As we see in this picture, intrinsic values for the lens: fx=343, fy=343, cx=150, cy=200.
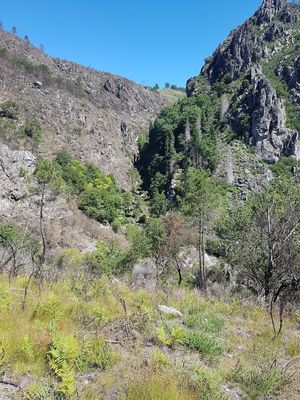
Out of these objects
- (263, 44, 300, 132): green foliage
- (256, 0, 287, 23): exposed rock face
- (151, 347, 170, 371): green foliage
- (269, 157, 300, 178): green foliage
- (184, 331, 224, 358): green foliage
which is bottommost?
(184, 331, 224, 358): green foliage

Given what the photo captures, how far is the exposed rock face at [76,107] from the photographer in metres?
77.1

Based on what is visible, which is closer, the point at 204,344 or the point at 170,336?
the point at 204,344

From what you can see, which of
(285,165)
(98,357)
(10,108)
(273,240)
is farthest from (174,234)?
(10,108)

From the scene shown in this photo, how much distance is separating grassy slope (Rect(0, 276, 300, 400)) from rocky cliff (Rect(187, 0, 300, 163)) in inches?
2847

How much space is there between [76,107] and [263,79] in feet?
146

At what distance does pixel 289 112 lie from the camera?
265 ft

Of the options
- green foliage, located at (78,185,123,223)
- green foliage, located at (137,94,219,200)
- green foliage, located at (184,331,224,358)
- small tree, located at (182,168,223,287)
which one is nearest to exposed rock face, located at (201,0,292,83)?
green foliage, located at (137,94,219,200)

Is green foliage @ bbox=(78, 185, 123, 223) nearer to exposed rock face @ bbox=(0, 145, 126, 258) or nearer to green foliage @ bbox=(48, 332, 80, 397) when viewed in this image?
exposed rock face @ bbox=(0, 145, 126, 258)

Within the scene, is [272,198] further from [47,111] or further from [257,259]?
[47,111]

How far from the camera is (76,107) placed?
8438 centimetres

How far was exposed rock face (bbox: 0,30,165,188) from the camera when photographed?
7706cm

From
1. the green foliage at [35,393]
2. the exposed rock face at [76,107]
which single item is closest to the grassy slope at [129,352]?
the green foliage at [35,393]

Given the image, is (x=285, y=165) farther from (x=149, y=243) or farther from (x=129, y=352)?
(x=129, y=352)

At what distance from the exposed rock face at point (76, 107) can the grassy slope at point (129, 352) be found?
65395mm
